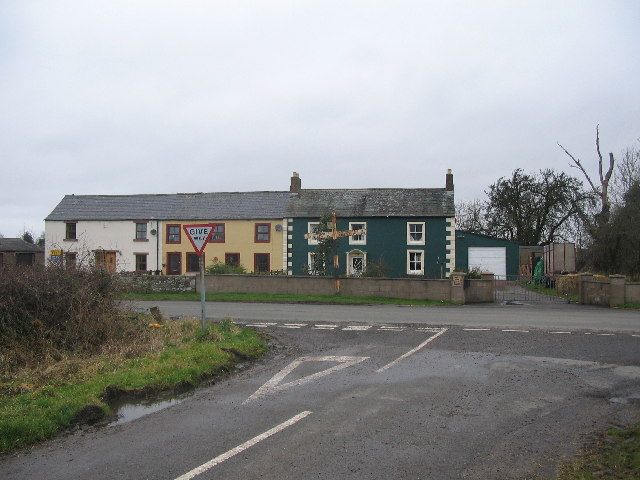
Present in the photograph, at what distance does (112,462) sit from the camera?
5.81 m

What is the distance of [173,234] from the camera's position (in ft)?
150

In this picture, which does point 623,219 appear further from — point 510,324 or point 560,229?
point 560,229

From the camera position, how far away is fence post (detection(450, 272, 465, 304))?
26.1 metres

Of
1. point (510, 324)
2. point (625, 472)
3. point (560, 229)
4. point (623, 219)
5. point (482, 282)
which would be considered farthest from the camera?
point (560, 229)

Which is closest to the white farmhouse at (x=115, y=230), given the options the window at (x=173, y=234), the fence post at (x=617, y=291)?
the window at (x=173, y=234)

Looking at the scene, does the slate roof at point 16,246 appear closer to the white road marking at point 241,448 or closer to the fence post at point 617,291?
→ the fence post at point 617,291

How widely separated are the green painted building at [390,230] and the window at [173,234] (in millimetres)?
8870

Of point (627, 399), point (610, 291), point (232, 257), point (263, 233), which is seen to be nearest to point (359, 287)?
point (610, 291)

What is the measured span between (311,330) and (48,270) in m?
6.91

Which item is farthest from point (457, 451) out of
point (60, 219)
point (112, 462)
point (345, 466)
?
point (60, 219)

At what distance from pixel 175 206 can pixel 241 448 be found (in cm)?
4292

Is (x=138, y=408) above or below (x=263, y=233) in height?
below

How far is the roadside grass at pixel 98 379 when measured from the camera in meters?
6.96

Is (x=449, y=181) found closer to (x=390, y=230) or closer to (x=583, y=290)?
(x=390, y=230)
